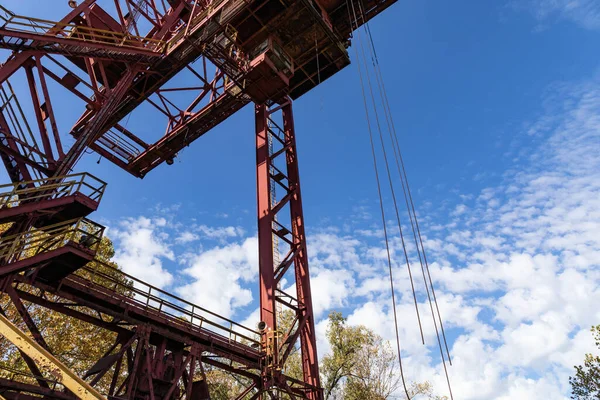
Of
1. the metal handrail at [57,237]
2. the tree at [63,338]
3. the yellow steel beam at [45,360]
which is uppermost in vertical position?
the tree at [63,338]

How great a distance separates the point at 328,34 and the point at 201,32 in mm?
5542

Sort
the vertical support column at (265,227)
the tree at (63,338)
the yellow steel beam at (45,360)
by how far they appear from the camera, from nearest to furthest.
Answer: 1. the yellow steel beam at (45,360)
2. the vertical support column at (265,227)
3. the tree at (63,338)

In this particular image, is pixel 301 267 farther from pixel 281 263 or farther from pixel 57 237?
pixel 57 237

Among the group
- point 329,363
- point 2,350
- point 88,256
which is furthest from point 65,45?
point 329,363

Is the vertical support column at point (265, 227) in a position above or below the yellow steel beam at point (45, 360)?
above

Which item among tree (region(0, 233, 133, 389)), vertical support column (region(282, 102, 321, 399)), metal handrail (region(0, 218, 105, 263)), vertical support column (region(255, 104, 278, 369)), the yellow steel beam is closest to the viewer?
the yellow steel beam

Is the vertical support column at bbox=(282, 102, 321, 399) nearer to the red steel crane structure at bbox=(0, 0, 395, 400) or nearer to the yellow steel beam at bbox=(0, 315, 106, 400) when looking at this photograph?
the red steel crane structure at bbox=(0, 0, 395, 400)

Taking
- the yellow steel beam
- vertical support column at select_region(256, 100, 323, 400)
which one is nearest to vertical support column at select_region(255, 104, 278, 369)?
vertical support column at select_region(256, 100, 323, 400)

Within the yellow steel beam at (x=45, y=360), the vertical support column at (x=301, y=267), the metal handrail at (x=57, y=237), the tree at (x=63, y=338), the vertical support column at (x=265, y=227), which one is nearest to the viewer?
the yellow steel beam at (x=45, y=360)

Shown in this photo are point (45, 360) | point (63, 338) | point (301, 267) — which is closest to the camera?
point (45, 360)

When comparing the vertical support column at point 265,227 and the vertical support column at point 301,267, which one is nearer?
the vertical support column at point 265,227

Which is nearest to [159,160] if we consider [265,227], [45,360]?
[265,227]

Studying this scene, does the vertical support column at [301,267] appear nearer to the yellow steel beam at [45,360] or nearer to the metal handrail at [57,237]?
the metal handrail at [57,237]

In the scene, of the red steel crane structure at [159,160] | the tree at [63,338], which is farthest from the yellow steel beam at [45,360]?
the tree at [63,338]
